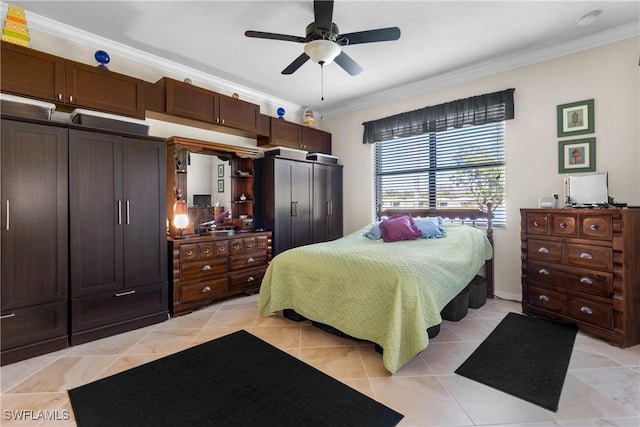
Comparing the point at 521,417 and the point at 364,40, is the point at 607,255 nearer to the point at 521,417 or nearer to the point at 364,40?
the point at 521,417

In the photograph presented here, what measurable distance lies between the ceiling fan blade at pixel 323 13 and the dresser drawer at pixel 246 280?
2.78m

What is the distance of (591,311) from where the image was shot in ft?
8.00

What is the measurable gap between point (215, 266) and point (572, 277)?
357 cm

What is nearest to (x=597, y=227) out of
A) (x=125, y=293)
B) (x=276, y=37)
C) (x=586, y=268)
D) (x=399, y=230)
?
(x=586, y=268)

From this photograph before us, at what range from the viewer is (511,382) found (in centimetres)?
184

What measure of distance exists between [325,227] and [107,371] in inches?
130

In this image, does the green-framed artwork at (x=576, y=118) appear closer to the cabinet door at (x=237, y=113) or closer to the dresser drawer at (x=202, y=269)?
the cabinet door at (x=237, y=113)

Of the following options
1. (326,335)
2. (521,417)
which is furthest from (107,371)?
(521,417)

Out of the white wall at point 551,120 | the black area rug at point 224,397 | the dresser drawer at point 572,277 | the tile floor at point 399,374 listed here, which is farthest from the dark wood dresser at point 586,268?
the black area rug at point 224,397

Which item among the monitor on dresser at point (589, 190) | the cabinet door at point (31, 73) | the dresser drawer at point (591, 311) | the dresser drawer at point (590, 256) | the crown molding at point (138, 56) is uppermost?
the crown molding at point (138, 56)

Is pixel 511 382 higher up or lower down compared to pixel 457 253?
lower down

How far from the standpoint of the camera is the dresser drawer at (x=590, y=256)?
2359 millimetres

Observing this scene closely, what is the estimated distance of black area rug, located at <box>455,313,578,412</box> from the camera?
177 centimetres

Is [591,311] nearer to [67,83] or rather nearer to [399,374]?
[399,374]
